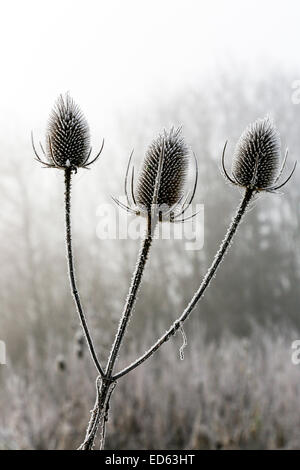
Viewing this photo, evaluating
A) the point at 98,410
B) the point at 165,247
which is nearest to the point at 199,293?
the point at 98,410

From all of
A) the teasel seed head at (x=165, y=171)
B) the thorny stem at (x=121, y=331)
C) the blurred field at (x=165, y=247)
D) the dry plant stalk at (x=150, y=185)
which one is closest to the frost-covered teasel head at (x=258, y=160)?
the dry plant stalk at (x=150, y=185)

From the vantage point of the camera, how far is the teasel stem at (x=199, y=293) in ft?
6.64

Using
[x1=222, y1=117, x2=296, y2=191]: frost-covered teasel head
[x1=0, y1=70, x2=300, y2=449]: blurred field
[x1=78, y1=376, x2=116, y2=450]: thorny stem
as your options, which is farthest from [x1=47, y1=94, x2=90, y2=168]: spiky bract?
[x1=0, y1=70, x2=300, y2=449]: blurred field

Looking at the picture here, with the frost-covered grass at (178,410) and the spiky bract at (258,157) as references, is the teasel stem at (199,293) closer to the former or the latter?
the spiky bract at (258,157)

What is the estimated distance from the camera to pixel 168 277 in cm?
2389

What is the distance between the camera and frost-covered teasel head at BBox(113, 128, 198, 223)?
6.93 feet

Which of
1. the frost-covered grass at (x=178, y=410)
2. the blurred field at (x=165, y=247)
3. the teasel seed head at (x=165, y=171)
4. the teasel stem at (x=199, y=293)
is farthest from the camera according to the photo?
the blurred field at (x=165, y=247)

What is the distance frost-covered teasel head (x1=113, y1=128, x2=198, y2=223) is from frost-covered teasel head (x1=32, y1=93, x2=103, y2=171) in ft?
0.67

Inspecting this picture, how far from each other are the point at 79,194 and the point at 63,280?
139 inches

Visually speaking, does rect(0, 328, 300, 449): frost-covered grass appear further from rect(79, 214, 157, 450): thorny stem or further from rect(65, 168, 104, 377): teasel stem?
rect(65, 168, 104, 377): teasel stem

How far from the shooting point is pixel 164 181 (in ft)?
7.00

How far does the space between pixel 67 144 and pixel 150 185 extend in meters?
0.35
